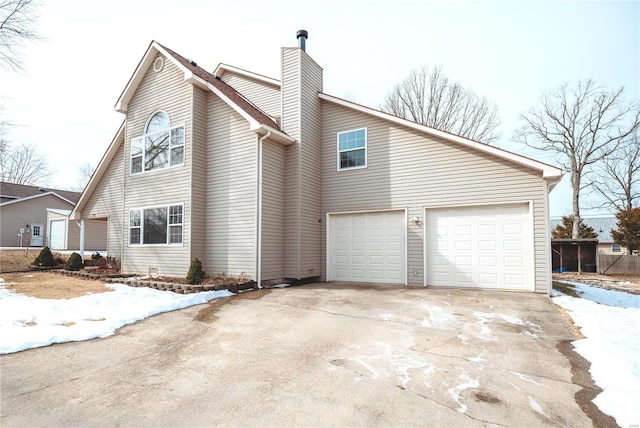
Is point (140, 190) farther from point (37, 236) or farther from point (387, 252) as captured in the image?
point (37, 236)

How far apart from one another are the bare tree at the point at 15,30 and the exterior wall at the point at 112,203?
561 cm

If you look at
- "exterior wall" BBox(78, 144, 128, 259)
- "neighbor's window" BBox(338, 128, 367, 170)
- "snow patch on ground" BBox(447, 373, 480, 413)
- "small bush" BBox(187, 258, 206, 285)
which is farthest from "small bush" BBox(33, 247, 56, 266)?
"snow patch on ground" BBox(447, 373, 480, 413)

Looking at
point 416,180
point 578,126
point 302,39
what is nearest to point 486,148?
point 416,180

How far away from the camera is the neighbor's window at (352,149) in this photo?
11008 millimetres

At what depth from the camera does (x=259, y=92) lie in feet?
43.4

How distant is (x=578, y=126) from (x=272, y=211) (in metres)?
26.6

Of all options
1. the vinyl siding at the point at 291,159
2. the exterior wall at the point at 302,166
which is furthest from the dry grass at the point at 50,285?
the exterior wall at the point at 302,166

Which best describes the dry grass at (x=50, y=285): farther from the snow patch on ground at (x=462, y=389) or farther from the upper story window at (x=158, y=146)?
the snow patch on ground at (x=462, y=389)

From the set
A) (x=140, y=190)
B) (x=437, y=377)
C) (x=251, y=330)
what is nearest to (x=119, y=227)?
(x=140, y=190)

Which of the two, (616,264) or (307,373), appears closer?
(307,373)

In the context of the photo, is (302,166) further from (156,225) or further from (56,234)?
(56,234)

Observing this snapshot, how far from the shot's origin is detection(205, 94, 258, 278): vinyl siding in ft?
Result: 31.6

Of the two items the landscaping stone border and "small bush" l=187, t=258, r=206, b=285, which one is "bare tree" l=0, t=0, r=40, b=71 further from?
"small bush" l=187, t=258, r=206, b=285

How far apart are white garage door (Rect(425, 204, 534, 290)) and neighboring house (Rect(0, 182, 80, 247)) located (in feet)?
88.0
